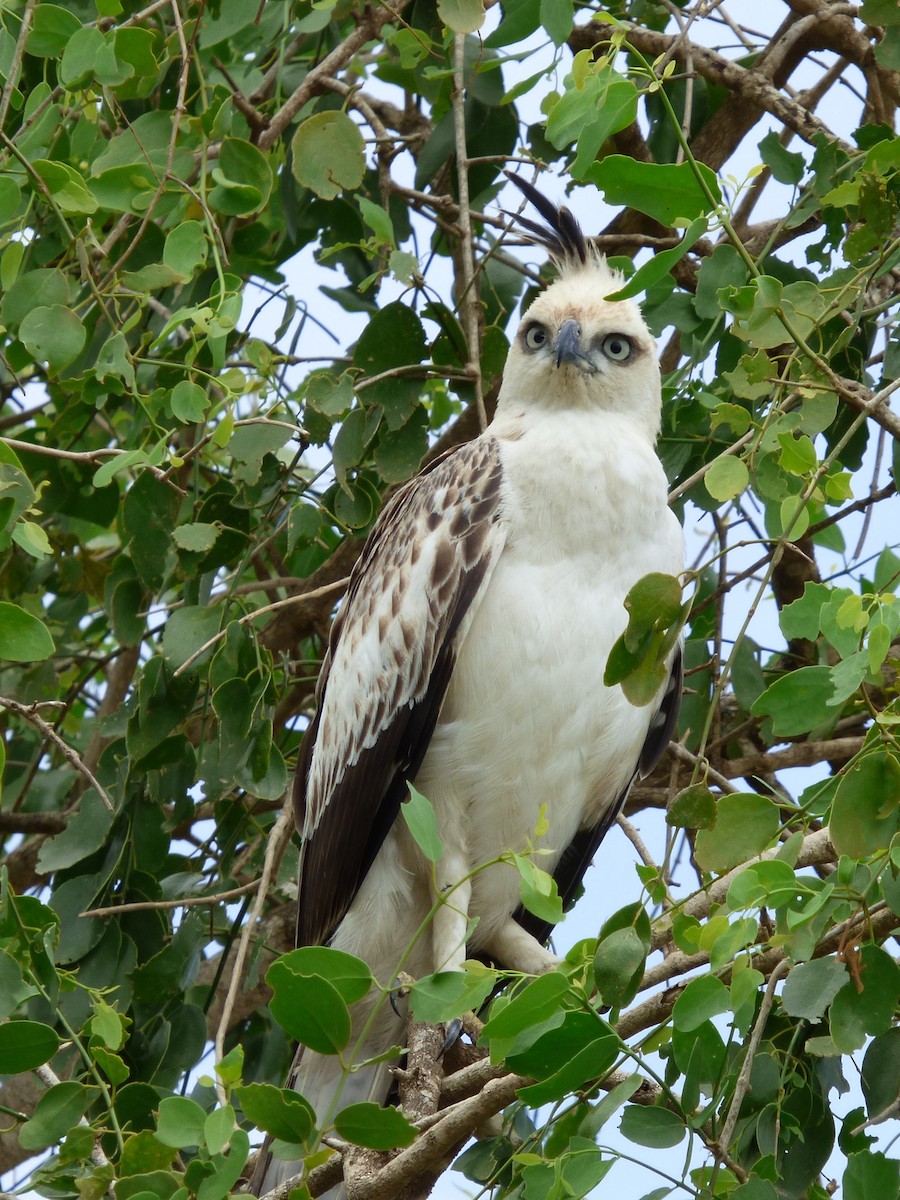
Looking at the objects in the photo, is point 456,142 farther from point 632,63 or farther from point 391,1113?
point 391,1113

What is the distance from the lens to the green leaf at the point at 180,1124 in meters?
2.59

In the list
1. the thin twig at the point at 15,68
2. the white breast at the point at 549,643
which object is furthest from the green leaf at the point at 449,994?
the thin twig at the point at 15,68

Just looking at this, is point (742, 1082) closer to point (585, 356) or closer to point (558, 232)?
point (585, 356)

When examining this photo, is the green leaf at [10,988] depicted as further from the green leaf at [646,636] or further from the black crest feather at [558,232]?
the black crest feather at [558,232]

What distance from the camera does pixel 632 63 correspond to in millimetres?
4359

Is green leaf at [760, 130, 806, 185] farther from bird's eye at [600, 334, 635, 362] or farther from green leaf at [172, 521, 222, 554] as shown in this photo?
green leaf at [172, 521, 222, 554]

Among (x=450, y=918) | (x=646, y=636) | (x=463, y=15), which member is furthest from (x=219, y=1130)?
(x=463, y=15)

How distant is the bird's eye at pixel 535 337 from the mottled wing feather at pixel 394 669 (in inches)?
15.2

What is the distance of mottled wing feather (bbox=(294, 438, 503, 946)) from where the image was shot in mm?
3979

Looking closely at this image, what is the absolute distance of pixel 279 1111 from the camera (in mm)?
2473

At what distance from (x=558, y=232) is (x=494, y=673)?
1.55 meters

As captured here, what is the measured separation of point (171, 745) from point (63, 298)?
126 cm

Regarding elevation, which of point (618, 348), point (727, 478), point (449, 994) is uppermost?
point (618, 348)

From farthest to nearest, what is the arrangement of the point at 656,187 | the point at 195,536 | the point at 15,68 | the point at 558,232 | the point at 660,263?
the point at 558,232 < the point at 195,536 < the point at 15,68 < the point at 656,187 < the point at 660,263
